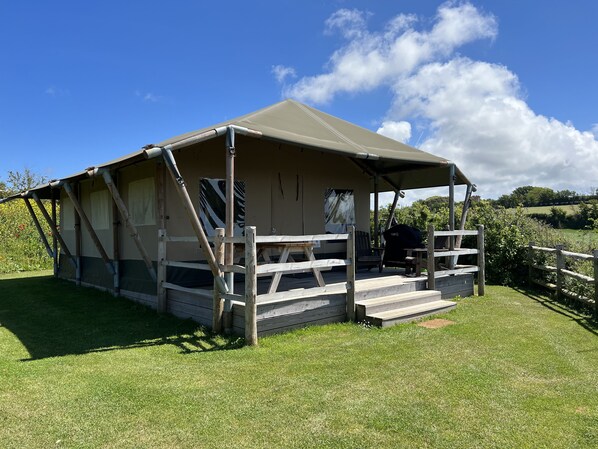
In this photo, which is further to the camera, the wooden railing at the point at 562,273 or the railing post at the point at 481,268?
the railing post at the point at 481,268

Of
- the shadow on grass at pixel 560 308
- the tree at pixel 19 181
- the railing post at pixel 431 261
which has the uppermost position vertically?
the tree at pixel 19 181

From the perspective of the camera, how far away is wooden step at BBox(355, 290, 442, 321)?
19.5 feet

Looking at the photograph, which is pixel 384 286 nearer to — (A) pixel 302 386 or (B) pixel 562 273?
(A) pixel 302 386

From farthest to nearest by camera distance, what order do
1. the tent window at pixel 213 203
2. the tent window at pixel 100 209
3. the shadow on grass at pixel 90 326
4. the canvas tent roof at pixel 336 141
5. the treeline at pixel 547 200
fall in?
the treeline at pixel 547 200, the tent window at pixel 100 209, the tent window at pixel 213 203, the canvas tent roof at pixel 336 141, the shadow on grass at pixel 90 326

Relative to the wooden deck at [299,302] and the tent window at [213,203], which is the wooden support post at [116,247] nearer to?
the tent window at [213,203]

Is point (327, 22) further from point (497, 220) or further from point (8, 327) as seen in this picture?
point (8, 327)

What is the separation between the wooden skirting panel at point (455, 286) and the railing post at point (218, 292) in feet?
13.6

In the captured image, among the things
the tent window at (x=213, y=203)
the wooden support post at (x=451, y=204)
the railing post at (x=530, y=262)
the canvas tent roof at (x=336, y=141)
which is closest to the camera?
the canvas tent roof at (x=336, y=141)

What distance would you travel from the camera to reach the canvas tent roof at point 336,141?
5.87m

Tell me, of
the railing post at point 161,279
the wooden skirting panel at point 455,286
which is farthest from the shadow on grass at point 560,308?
the railing post at point 161,279

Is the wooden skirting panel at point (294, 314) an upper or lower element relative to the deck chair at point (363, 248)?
lower

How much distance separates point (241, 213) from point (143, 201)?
1.73 meters

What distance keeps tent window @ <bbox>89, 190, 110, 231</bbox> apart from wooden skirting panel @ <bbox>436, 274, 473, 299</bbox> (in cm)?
658

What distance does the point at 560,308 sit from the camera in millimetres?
7199
